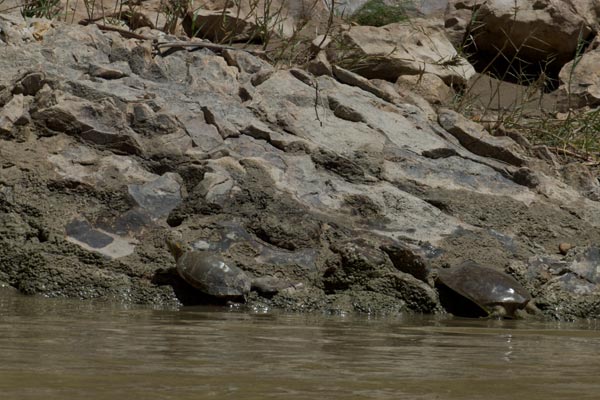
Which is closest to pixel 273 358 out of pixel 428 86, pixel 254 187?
pixel 254 187

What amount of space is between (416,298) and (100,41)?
2630 millimetres

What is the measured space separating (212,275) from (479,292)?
1121 mm

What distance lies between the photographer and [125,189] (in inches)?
183

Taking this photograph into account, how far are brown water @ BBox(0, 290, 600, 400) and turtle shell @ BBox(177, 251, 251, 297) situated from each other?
278 millimetres

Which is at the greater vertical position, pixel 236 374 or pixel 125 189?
pixel 236 374

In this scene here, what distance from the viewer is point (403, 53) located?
7.44 m

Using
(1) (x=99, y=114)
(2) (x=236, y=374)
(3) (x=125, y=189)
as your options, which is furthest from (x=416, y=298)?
(2) (x=236, y=374)

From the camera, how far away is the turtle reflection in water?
165 inches

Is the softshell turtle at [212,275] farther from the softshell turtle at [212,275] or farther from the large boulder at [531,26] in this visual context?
the large boulder at [531,26]

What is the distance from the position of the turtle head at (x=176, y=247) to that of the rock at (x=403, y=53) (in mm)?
2998

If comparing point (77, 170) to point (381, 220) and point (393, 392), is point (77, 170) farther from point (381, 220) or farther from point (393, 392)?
point (393, 392)

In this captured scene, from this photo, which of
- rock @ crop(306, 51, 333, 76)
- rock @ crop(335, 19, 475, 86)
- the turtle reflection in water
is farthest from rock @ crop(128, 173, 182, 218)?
rock @ crop(335, 19, 475, 86)

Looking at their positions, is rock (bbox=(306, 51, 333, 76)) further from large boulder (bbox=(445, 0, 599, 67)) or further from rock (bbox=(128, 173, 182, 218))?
large boulder (bbox=(445, 0, 599, 67))

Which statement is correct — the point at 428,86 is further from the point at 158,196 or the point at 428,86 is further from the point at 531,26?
the point at 158,196
